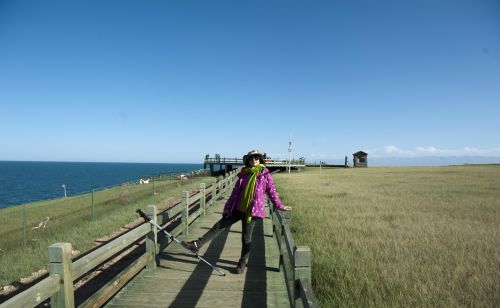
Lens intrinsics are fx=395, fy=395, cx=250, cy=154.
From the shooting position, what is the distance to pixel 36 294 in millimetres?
3156

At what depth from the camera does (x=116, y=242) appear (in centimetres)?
505

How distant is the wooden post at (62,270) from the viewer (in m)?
3.62

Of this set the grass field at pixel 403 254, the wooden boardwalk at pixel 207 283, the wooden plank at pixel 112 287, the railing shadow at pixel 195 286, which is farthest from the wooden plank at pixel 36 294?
the grass field at pixel 403 254

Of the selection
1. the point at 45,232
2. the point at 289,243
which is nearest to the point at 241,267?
the point at 289,243

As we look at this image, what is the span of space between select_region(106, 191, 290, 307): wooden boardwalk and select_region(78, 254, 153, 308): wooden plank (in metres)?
0.22

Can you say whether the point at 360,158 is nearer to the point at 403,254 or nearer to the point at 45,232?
the point at 45,232

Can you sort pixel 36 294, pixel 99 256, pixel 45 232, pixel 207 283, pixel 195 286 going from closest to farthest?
pixel 36 294 → pixel 99 256 → pixel 195 286 → pixel 207 283 → pixel 45 232

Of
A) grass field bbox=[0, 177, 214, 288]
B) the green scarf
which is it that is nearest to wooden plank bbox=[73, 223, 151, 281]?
the green scarf

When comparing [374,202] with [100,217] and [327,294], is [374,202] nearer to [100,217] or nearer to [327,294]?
[100,217]

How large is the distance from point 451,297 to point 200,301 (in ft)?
12.0

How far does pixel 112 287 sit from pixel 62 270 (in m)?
1.29

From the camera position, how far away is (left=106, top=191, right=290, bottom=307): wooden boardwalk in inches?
207

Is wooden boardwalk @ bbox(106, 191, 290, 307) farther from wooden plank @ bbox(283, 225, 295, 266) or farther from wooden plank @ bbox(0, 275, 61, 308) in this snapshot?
wooden plank @ bbox(0, 275, 61, 308)

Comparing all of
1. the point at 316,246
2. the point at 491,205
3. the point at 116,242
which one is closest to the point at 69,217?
the point at 316,246
